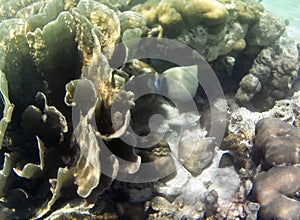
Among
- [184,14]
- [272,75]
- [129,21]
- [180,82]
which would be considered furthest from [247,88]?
[129,21]

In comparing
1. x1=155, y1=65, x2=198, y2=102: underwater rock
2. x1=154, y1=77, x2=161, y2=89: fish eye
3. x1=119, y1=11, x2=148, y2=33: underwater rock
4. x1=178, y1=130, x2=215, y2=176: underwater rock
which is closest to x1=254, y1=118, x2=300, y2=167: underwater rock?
x1=178, y1=130, x2=215, y2=176: underwater rock

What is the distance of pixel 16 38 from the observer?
7.97 ft

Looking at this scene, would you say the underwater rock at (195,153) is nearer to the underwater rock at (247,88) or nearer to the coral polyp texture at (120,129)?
the coral polyp texture at (120,129)

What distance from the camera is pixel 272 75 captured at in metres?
4.45

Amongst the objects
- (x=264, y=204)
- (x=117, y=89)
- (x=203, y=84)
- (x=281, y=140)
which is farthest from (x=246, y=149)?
(x=117, y=89)

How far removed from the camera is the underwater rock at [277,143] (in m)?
2.79

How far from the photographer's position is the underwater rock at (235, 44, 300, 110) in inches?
169

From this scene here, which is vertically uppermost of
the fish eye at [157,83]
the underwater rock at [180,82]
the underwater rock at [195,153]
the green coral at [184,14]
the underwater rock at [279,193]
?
the green coral at [184,14]

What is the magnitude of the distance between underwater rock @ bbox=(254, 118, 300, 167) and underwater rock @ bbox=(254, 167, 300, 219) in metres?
0.11

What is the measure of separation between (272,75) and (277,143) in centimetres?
193

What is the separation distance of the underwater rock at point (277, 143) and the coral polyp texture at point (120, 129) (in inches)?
0.4

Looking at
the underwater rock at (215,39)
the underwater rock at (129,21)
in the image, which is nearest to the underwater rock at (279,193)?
the underwater rock at (215,39)

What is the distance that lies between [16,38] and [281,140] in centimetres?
282

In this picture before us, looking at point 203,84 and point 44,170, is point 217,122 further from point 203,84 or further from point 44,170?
point 44,170
